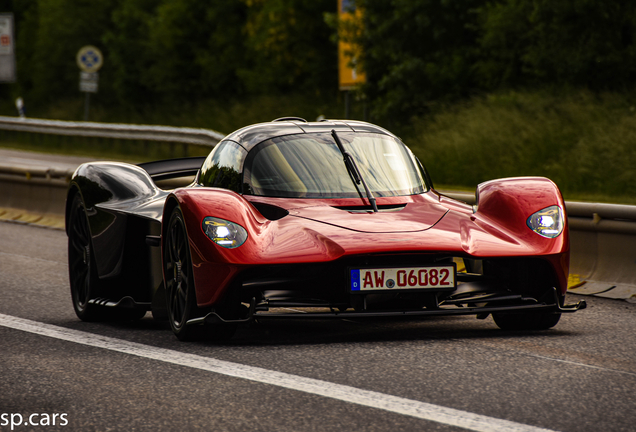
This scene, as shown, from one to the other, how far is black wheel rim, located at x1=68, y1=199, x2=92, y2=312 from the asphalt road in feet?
0.83

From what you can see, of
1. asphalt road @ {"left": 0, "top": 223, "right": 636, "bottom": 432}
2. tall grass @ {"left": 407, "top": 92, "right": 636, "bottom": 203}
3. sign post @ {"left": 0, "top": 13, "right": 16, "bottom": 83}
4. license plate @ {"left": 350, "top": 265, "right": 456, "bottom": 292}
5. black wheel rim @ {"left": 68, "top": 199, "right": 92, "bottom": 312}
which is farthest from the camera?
sign post @ {"left": 0, "top": 13, "right": 16, "bottom": 83}

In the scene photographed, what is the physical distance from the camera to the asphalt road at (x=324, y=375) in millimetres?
4324

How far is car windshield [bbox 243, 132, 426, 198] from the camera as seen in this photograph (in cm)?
640

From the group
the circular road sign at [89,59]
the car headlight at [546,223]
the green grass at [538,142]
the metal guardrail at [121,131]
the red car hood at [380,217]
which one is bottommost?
the metal guardrail at [121,131]

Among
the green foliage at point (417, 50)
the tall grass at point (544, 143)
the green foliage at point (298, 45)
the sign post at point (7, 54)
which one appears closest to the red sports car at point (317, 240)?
the tall grass at point (544, 143)

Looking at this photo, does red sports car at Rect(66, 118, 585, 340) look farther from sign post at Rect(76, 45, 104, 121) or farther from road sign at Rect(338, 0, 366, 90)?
sign post at Rect(76, 45, 104, 121)

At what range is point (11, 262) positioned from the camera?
10812mm

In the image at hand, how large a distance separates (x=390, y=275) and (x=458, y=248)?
401 millimetres

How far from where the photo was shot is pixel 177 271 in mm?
6254

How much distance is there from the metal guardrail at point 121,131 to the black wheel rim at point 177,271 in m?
15.6

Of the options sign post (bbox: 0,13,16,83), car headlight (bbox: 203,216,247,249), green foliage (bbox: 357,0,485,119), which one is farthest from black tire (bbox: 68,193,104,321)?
sign post (bbox: 0,13,16,83)

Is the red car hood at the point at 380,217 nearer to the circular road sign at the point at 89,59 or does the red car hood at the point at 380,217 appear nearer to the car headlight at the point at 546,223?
the car headlight at the point at 546,223

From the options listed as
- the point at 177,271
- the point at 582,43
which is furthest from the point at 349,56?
the point at 177,271

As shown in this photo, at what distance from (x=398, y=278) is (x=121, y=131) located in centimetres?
2475
